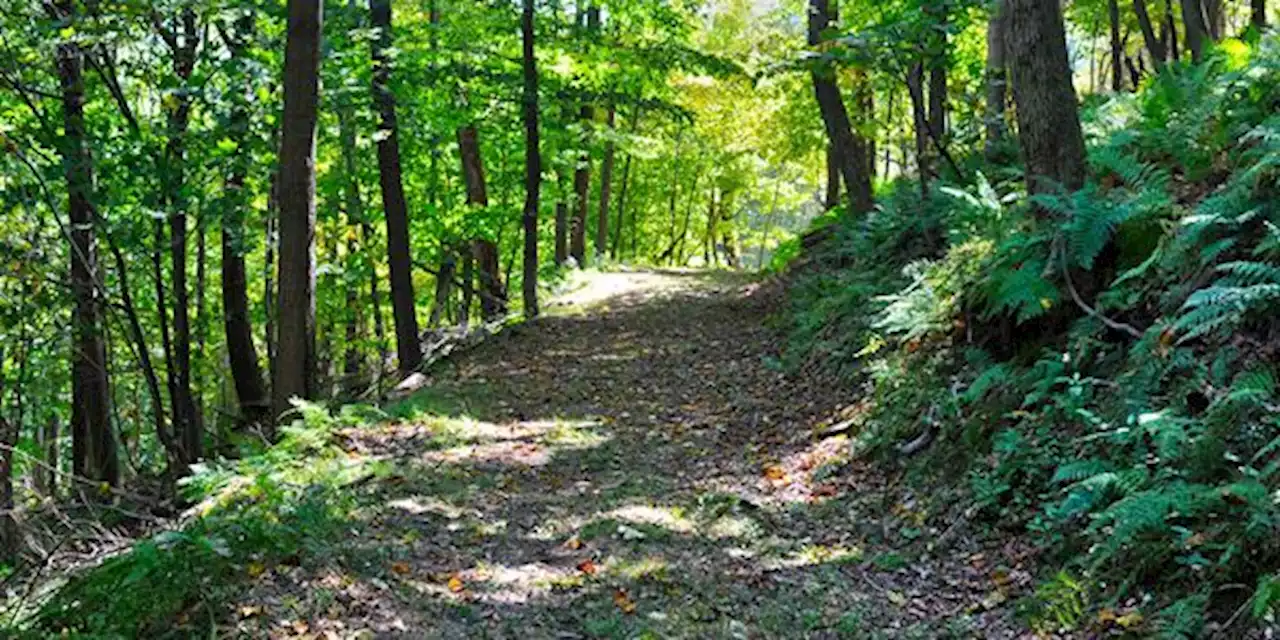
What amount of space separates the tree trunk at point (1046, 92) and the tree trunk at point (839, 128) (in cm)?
594

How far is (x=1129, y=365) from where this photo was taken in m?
5.20

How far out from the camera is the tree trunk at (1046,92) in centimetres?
661

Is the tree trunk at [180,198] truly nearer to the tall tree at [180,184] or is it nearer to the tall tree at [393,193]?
the tall tree at [180,184]

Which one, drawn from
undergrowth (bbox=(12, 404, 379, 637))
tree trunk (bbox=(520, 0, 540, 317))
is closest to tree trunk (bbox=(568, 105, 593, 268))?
tree trunk (bbox=(520, 0, 540, 317))

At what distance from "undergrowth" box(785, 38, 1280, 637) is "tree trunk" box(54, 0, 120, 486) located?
665 centimetres

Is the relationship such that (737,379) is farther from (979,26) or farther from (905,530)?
(979,26)

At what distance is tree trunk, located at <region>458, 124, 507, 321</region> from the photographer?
1630 centimetres

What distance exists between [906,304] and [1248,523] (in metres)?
4.23

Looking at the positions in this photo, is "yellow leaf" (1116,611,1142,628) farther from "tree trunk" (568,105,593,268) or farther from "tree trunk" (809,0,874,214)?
"tree trunk" (568,105,593,268)

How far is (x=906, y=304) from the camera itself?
7.69 m

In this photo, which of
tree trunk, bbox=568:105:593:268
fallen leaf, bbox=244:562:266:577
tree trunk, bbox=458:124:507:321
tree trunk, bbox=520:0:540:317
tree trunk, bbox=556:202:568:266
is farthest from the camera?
tree trunk, bbox=556:202:568:266

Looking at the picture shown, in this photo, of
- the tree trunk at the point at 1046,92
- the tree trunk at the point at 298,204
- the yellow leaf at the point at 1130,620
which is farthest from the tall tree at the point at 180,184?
the yellow leaf at the point at 1130,620

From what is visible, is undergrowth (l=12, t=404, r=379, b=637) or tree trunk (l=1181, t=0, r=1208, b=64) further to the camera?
tree trunk (l=1181, t=0, r=1208, b=64)

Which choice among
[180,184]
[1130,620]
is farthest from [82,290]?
[1130,620]
